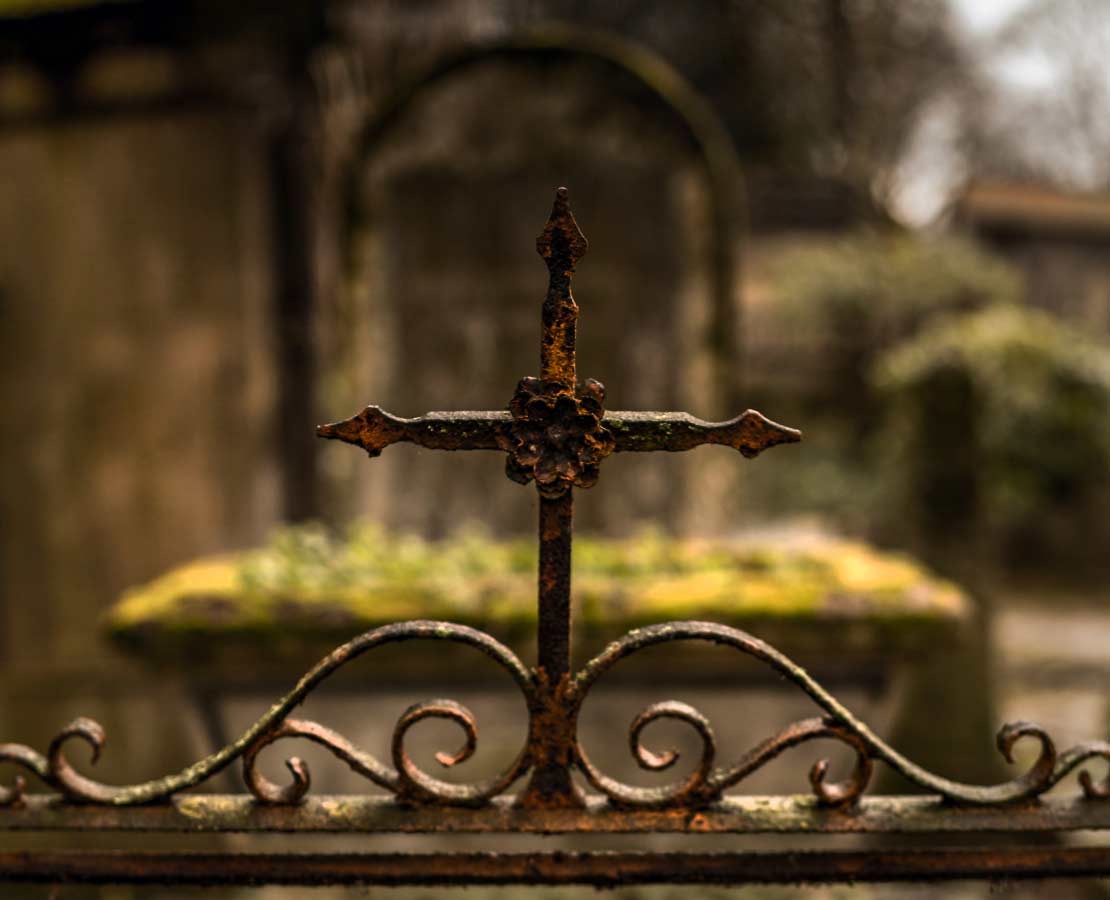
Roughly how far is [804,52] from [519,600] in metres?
16.9

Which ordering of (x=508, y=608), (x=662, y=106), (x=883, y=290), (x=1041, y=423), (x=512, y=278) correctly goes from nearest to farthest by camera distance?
(x=508, y=608) → (x=662, y=106) → (x=512, y=278) → (x=1041, y=423) → (x=883, y=290)

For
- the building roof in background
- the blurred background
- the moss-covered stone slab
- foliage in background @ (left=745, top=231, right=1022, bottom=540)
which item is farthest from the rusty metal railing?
the building roof in background

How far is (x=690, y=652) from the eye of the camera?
236cm

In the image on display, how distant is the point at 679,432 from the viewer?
3.54 feet

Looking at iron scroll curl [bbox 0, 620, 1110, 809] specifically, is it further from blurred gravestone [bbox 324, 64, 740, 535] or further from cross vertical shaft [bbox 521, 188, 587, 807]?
blurred gravestone [bbox 324, 64, 740, 535]

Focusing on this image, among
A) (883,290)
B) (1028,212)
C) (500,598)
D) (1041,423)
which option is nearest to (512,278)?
(500,598)

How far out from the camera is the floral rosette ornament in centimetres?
105

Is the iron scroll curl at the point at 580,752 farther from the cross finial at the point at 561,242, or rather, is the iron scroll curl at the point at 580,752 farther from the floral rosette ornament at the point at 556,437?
the cross finial at the point at 561,242

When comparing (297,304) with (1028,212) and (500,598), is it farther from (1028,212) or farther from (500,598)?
(1028,212)

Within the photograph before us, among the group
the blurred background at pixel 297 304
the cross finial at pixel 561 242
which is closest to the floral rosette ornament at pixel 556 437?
the cross finial at pixel 561 242

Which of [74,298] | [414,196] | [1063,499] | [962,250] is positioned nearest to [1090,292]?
[962,250]

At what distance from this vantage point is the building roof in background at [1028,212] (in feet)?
50.8

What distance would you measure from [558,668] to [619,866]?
0.85 ft

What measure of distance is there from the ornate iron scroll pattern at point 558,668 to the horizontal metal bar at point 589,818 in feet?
0.05
